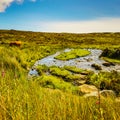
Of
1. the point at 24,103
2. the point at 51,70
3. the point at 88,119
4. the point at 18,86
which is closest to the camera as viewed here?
the point at 88,119

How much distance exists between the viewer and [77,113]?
211 inches

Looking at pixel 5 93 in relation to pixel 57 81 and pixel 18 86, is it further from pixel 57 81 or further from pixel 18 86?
pixel 57 81

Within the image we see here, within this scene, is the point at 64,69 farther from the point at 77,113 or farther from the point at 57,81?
the point at 77,113

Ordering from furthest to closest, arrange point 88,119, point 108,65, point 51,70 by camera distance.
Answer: point 108,65 < point 51,70 < point 88,119

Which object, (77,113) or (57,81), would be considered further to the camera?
(57,81)

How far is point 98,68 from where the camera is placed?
79.3 feet

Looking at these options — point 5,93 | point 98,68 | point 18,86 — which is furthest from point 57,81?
point 5,93

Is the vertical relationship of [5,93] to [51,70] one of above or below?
above

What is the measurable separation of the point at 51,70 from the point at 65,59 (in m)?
8.16

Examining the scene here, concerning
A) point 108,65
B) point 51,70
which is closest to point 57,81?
point 51,70

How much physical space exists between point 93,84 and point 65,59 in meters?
13.7

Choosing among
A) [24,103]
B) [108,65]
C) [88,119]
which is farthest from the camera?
[108,65]

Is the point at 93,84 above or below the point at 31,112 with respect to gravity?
below

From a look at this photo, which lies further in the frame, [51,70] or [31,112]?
[51,70]
